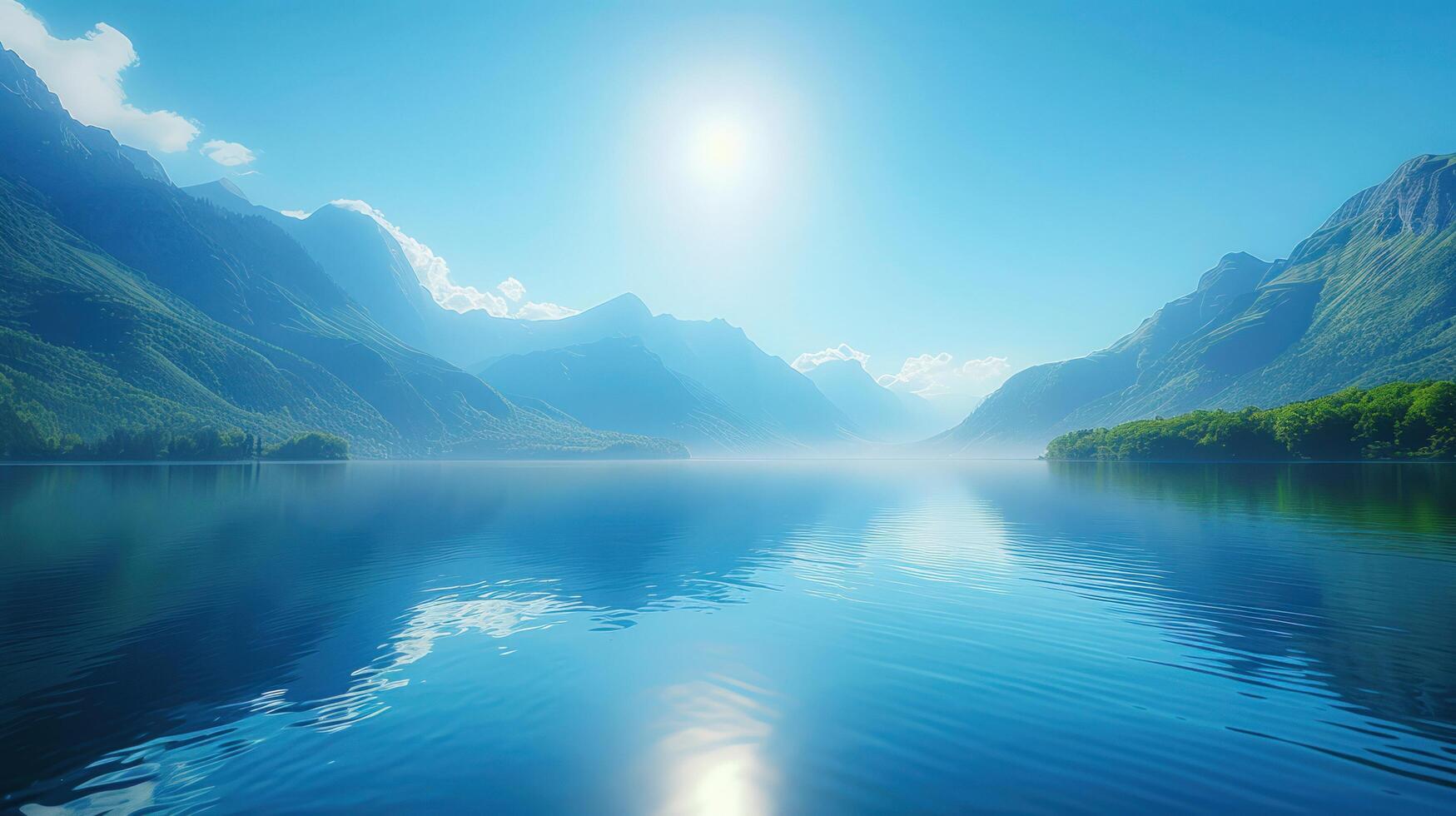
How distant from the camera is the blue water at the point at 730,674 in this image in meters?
13.0

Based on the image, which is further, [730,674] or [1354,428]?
[1354,428]

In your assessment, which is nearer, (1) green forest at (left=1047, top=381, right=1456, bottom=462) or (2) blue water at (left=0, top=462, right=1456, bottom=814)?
(2) blue water at (left=0, top=462, right=1456, bottom=814)

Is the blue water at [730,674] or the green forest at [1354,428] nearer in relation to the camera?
the blue water at [730,674]

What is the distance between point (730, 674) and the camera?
20406 mm

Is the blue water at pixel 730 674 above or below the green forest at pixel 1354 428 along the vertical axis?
below

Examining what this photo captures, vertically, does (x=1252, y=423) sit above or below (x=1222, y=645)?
above

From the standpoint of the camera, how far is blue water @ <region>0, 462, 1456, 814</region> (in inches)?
514

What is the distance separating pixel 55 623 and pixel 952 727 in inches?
1345

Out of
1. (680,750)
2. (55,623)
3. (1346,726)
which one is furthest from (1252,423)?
(55,623)

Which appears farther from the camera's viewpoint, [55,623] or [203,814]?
[55,623]

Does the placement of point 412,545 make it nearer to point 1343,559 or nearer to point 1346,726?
point 1346,726

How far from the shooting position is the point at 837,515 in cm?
7250

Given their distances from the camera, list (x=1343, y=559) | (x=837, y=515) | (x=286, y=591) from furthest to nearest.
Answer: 1. (x=837, y=515)
2. (x=1343, y=559)
3. (x=286, y=591)

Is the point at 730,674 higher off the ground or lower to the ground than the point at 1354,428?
lower
